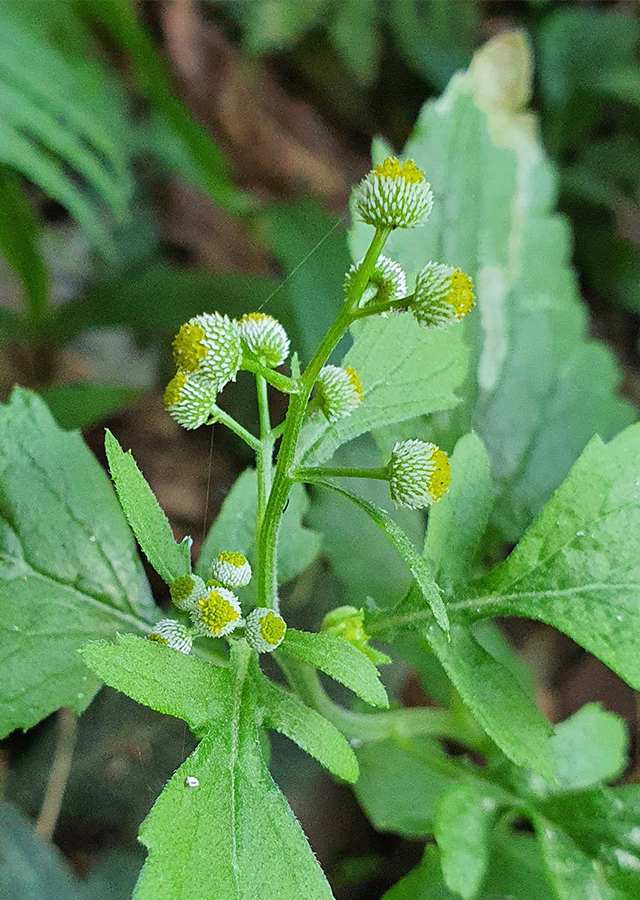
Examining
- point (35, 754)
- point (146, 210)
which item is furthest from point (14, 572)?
point (146, 210)

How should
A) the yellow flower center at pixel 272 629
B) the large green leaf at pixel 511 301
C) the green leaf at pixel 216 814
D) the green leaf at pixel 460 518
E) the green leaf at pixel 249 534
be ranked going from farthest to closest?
the large green leaf at pixel 511 301 < the green leaf at pixel 249 534 < the green leaf at pixel 460 518 < the yellow flower center at pixel 272 629 < the green leaf at pixel 216 814

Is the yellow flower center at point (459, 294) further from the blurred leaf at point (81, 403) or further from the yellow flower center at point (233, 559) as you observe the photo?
the blurred leaf at point (81, 403)

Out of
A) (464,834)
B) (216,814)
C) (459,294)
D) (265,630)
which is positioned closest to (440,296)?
(459,294)

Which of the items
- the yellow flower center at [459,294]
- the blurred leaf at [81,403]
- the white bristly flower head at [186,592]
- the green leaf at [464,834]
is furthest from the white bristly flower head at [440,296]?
the blurred leaf at [81,403]

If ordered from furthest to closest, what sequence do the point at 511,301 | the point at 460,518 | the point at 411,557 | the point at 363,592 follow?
the point at 511,301, the point at 363,592, the point at 460,518, the point at 411,557

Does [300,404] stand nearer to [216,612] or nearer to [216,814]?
[216,612]

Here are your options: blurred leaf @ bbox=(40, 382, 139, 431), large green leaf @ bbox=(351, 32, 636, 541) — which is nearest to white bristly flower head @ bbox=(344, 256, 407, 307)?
large green leaf @ bbox=(351, 32, 636, 541)

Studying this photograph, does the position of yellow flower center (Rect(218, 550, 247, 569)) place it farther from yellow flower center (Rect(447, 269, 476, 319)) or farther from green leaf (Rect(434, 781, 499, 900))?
green leaf (Rect(434, 781, 499, 900))
